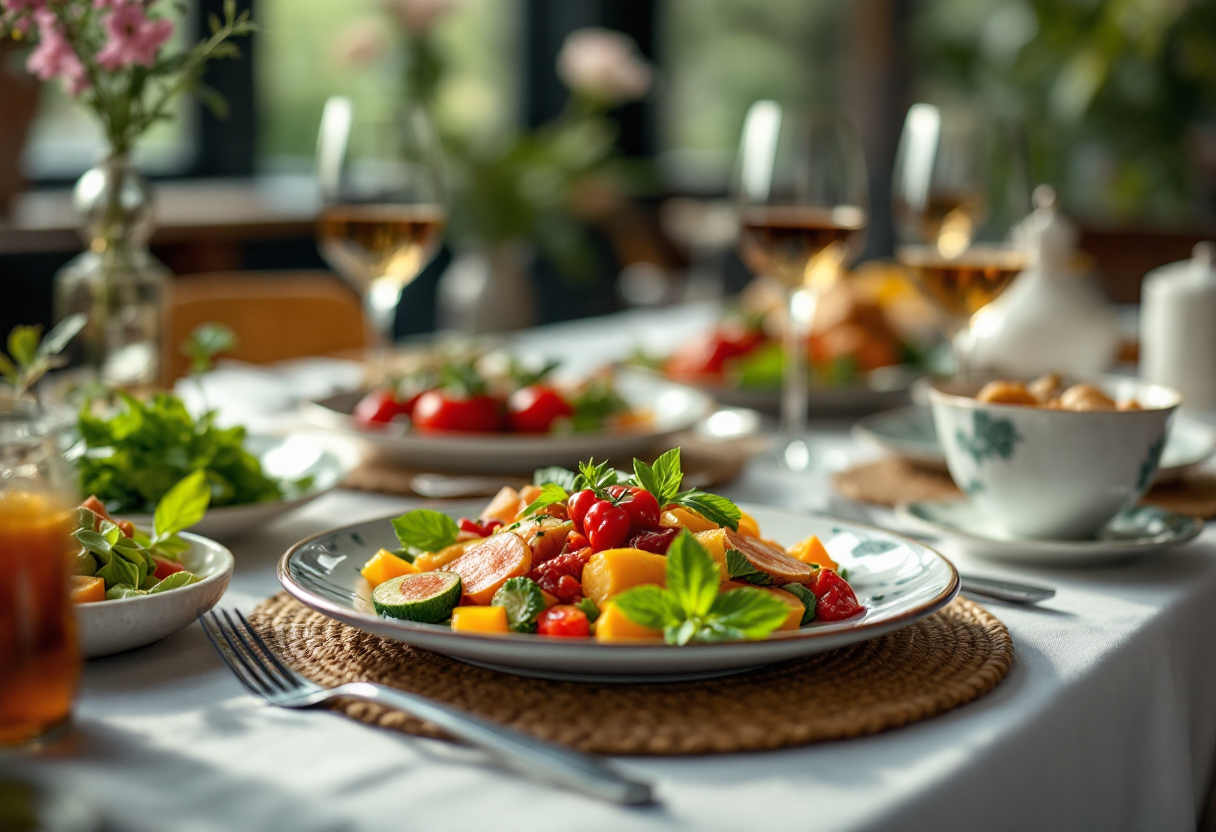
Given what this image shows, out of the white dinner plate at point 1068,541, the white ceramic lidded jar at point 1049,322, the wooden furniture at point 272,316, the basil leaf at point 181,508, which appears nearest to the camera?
the basil leaf at point 181,508

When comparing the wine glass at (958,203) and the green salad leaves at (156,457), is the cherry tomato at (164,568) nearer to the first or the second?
the green salad leaves at (156,457)

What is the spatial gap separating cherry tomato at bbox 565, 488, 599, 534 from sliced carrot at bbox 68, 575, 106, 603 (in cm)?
28

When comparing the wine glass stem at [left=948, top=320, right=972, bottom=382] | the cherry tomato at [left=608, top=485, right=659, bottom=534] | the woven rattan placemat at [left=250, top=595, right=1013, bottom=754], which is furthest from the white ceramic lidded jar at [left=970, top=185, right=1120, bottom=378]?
the cherry tomato at [left=608, top=485, right=659, bottom=534]

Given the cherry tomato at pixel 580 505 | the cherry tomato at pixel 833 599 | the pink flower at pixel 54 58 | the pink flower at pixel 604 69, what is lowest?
the cherry tomato at pixel 833 599

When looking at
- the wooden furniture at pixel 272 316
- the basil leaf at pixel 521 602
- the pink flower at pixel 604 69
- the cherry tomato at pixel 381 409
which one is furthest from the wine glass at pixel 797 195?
the pink flower at pixel 604 69

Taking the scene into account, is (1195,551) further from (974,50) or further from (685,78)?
(685,78)

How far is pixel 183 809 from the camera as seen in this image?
59 cm

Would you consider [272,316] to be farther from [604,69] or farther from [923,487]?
[923,487]

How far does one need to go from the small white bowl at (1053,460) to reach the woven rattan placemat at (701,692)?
24cm

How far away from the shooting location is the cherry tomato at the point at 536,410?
1.42 meters

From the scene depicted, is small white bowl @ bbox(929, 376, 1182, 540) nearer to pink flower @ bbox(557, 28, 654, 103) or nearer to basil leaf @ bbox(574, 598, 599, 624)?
basil leaf @ bbox(574, 598, 599, 624)

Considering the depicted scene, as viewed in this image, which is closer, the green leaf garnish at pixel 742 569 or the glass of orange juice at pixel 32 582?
the glass of orange juice at pixel 32 582

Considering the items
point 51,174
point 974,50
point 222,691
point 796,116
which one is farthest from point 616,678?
point 974,50

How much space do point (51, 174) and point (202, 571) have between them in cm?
393
